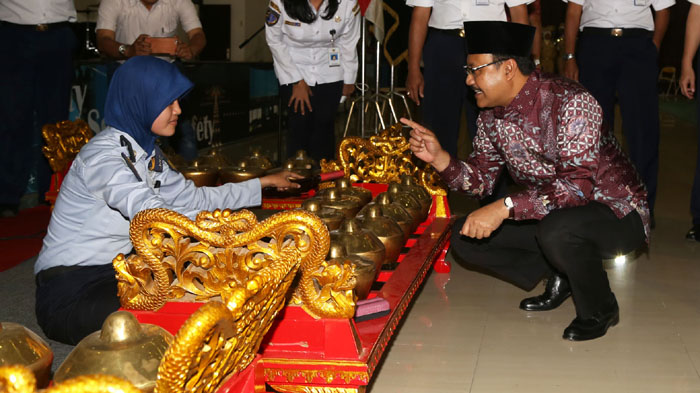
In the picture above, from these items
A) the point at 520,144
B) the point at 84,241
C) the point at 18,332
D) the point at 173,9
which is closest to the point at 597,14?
the point at 520,144

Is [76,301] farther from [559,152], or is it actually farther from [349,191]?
[559,152]

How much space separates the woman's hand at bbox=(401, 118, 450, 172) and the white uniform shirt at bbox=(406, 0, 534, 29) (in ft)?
3.92

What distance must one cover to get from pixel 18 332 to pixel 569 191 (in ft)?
5.88

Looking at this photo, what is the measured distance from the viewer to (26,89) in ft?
13.7

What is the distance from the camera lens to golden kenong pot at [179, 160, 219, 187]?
334 cm

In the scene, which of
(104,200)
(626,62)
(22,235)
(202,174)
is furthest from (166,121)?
(626,62)

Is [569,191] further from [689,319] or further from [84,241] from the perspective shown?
[84,241]

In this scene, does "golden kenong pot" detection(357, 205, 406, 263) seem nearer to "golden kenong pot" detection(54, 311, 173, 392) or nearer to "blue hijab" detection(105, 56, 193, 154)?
"blue hijab" detection(105, 56, 193, 154)

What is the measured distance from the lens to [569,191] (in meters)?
2.43

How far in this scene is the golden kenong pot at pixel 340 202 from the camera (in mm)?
2652

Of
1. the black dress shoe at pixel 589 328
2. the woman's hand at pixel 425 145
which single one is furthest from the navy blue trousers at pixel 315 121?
the black dress shoe at pixel 589 328

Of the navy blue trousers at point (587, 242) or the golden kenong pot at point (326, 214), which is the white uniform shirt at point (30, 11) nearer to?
the golden kenong pot at point (326, 214)

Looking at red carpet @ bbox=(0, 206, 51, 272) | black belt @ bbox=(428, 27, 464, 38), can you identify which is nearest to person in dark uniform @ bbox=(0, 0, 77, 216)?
red carpet @ bbox=(0, 206, 51, 272)

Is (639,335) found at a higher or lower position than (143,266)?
lower
